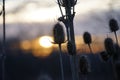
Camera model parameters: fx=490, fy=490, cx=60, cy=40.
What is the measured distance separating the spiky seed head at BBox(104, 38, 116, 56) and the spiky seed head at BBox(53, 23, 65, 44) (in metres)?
2.39

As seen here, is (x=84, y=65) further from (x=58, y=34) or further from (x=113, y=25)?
(x=113, y=25)

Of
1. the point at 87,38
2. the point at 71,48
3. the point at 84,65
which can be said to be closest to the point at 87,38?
the point at 87,38

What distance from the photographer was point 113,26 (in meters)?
27.7

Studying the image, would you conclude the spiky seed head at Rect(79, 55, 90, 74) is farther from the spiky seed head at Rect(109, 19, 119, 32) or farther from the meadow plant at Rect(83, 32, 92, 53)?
the spiky seed head at Rect(109, 19, 119, 32)

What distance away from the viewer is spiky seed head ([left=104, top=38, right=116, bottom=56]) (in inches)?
938

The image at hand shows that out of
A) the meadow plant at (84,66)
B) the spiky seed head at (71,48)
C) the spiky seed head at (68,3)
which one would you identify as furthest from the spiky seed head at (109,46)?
the spiky seed head at (68,3)

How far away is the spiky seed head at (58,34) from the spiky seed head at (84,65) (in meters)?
1.54

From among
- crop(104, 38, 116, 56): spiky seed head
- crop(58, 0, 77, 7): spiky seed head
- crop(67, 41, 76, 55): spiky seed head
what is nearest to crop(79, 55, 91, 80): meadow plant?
crop(67, 41, 76, 55): spiky seed head

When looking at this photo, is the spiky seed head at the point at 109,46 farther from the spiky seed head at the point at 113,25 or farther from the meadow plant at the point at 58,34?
the meadow plant at the point at 58,34

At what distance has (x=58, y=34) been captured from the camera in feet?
79.0

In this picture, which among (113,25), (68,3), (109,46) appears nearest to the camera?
(68,3)

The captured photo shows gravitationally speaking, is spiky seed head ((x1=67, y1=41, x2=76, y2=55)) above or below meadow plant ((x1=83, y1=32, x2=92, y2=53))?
below

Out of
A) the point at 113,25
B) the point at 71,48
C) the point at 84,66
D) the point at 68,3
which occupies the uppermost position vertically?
the point at 68,3

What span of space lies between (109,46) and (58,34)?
2776 mm
